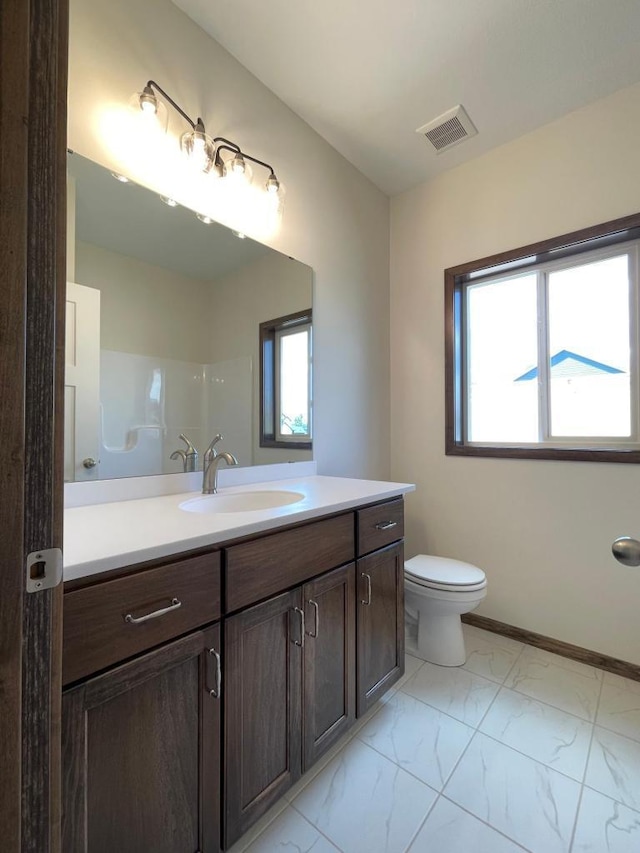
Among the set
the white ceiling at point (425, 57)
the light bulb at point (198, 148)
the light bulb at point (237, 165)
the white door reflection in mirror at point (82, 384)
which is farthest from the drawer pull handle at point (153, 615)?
the white ceiling at point (425, 57)

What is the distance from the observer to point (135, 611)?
0.74m

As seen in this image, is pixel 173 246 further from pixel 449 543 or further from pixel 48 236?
pixel 449 543

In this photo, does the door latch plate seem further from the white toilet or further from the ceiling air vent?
the ceiling air vent

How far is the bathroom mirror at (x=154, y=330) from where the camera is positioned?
1.17 m

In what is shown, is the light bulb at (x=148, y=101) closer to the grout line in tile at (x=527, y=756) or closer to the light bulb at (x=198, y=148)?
the light bulb at (x=198, y=148)

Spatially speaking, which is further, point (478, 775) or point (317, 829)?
point (478, 775)

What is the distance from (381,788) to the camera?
1151 mm

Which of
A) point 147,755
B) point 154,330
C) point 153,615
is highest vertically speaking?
point 154,330

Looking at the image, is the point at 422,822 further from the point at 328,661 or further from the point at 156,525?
the point at 156,525

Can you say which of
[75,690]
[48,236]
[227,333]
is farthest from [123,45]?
[75,690]

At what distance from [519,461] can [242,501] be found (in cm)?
147

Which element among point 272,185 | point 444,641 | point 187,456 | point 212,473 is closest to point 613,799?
point 444,641

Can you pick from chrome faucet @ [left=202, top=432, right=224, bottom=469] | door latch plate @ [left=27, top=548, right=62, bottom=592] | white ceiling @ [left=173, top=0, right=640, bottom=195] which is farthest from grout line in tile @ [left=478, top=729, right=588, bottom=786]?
white ceiling @ [left=173, top=0, right=640, bottom=195]

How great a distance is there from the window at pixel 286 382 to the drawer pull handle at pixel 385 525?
0.59 metres
